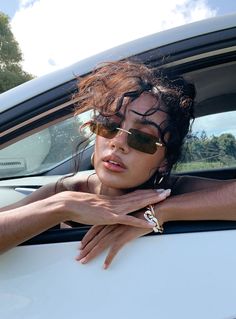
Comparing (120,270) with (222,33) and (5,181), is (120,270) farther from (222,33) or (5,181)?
(5,181)

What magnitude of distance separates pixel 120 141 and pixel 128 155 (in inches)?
2.0

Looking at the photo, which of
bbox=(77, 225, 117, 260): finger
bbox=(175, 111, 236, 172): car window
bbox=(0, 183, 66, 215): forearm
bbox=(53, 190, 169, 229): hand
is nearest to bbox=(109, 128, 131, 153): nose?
bbox=(53, 190, 169, 229): hand

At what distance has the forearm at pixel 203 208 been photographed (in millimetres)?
1397

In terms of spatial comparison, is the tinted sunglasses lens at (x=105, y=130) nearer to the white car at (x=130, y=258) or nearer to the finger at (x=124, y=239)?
the white car at (x=130, y=258)

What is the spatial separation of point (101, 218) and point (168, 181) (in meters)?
0.37

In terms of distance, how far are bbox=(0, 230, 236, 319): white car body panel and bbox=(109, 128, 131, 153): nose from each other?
0.95 feet

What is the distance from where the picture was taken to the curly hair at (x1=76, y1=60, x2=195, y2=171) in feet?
4.96

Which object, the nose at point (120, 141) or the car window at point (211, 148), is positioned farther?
the car window at point (211, 148)

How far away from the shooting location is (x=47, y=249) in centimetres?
140

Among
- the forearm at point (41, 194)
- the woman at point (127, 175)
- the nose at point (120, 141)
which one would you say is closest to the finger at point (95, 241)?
the woman at point (127, 175)

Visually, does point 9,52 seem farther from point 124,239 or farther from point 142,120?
point 124,239

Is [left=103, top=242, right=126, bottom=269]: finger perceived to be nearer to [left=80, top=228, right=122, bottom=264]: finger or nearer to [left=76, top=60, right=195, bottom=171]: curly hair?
[left=80, top=228, right=122, bottom=264]: finger

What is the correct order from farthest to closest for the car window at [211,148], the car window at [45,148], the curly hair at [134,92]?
the car window at [211,148] < the car window at [45,148] < the curly hair at [134,92]

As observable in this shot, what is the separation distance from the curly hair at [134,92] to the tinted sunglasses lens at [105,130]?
0.04 m
